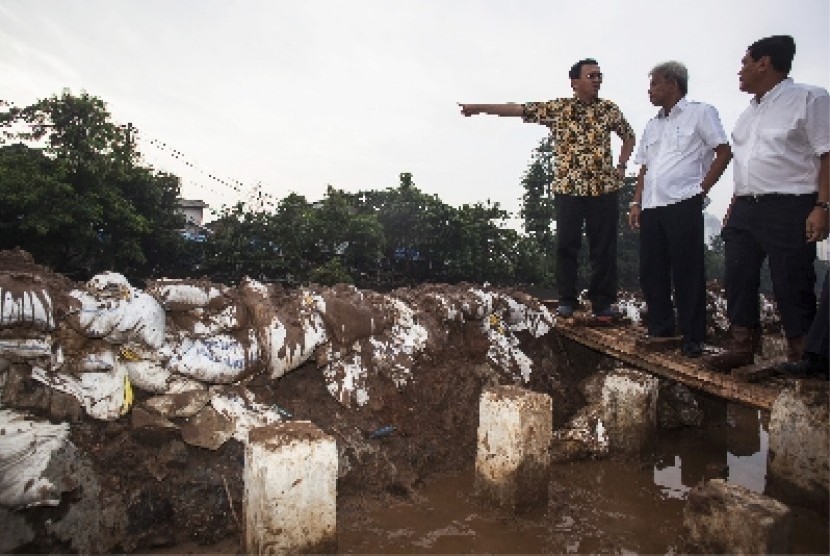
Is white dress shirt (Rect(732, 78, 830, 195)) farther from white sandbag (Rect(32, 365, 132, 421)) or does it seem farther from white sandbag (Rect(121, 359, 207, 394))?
white sandbag (Rect(32, 365, 132, 421))

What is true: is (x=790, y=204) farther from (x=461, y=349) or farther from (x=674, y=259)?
(x=461, y=349)

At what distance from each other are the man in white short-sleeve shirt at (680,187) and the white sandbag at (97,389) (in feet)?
11.6

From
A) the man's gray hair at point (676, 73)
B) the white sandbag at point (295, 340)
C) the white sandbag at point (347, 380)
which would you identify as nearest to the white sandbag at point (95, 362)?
the white sandbag at point (295, 340)

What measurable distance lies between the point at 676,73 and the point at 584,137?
770mm

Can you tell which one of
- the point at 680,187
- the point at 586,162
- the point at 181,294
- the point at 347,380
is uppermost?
the point at 586,162

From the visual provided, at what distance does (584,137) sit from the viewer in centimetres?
390

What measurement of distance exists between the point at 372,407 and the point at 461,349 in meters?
1.05

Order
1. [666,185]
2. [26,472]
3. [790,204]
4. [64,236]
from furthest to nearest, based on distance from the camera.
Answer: [64,236] → [666,185] → [790,204] → [26,472]

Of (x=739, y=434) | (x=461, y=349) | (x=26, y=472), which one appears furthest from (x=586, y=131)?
(x=26, y=472)

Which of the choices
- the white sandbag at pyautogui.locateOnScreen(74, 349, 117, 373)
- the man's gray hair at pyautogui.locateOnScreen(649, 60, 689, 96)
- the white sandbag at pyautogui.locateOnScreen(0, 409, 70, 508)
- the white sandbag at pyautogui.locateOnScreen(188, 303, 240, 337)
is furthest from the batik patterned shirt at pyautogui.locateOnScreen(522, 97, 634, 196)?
the white sandbag at pyautogui.locateOnScreen(0, 409, 70, 508)

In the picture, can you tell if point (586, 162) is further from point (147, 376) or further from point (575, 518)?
point (147, 376)

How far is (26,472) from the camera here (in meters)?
2.20

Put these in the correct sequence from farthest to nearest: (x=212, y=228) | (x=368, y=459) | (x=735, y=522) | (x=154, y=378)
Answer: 1. (x=212, y=228)
2. (x=368, y=459)
3. (x=154, y=378)
4. (x=735, y=522)

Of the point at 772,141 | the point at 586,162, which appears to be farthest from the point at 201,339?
the point at 772,141
